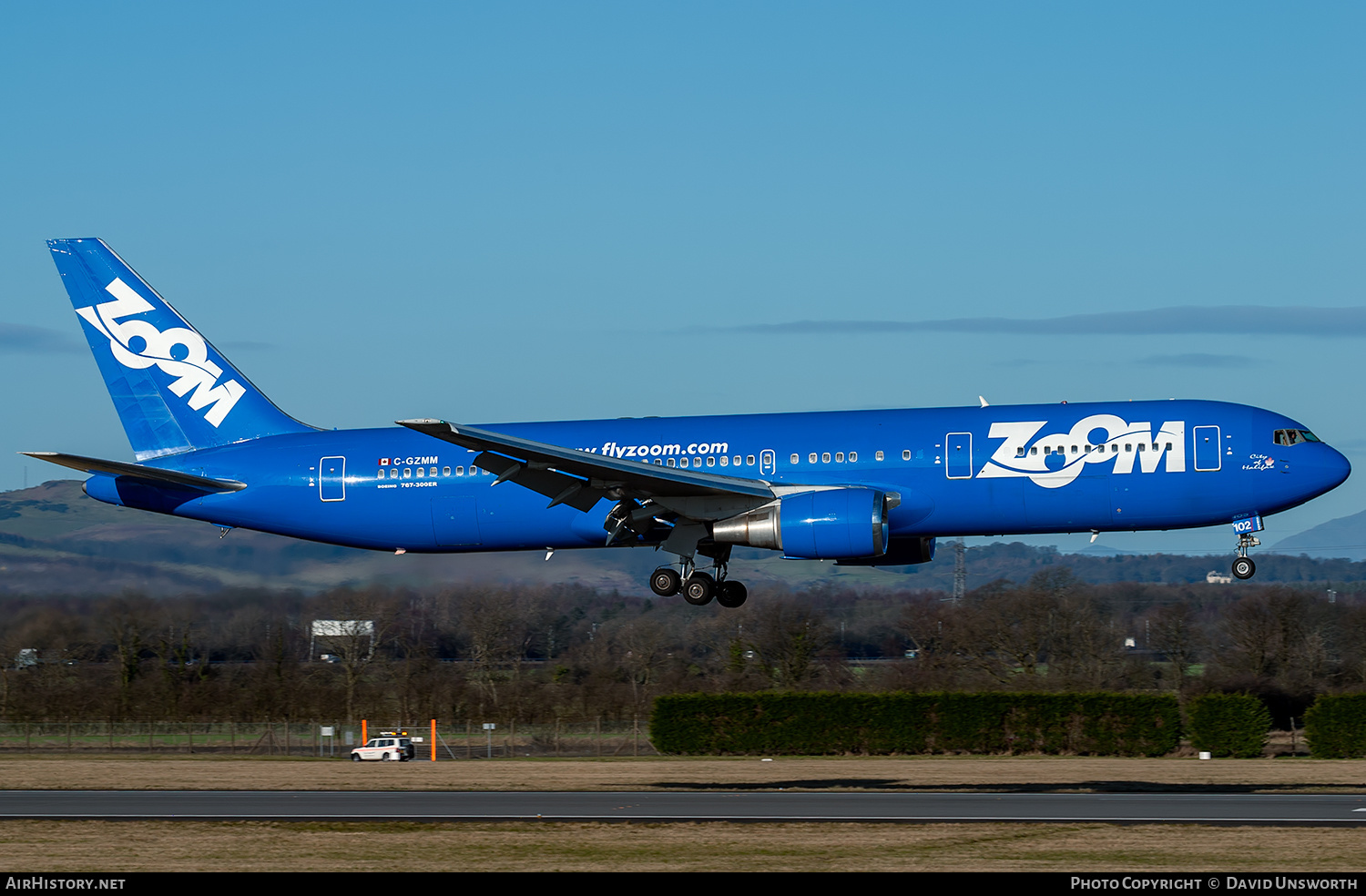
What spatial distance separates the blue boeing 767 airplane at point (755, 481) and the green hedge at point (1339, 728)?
25.6m

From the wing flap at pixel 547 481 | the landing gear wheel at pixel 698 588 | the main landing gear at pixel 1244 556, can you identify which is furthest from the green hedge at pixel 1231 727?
the wing flap at pixel 547 481

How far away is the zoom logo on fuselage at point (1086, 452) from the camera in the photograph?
34625mm

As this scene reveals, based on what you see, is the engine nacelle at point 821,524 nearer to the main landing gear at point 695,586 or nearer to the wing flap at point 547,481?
the main landing gear at point 695,586

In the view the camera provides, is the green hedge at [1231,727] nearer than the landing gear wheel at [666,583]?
No

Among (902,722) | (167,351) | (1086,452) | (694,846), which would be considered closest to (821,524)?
(1086,452)

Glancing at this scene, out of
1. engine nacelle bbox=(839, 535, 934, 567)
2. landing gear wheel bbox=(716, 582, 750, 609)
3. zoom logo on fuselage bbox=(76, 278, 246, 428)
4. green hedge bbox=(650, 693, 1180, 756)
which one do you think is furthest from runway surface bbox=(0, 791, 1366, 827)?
green hedge bbox=(650, 693, 1180, 756)

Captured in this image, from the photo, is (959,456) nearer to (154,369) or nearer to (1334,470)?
(1334,470)

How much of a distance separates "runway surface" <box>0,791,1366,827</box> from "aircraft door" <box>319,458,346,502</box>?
26.1 ft

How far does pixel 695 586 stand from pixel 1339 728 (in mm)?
32232

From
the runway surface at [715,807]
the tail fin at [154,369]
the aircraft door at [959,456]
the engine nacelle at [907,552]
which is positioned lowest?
the runway surface at [715,807]

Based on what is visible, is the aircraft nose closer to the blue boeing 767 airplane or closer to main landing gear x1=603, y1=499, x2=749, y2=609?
the blue boeing 767 airplane

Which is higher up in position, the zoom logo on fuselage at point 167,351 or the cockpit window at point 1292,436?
the zoom logo on fuselage at point 167,351

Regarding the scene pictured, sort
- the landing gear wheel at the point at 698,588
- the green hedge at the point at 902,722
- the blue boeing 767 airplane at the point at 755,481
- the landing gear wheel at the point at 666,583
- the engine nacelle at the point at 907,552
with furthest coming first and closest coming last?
the green hedge at the point at 902,722 → the landing gear wheel at the point at 666,583 → the landing gear wheel at the point at 698,588 → the engine nacelle at the point at 907,552 → the blue boeing 767 airplane at the point at 755,481

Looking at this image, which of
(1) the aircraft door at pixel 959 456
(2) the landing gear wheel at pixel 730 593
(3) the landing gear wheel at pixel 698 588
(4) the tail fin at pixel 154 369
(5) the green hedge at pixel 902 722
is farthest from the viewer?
(5) the green hedge at pixel 902 722
